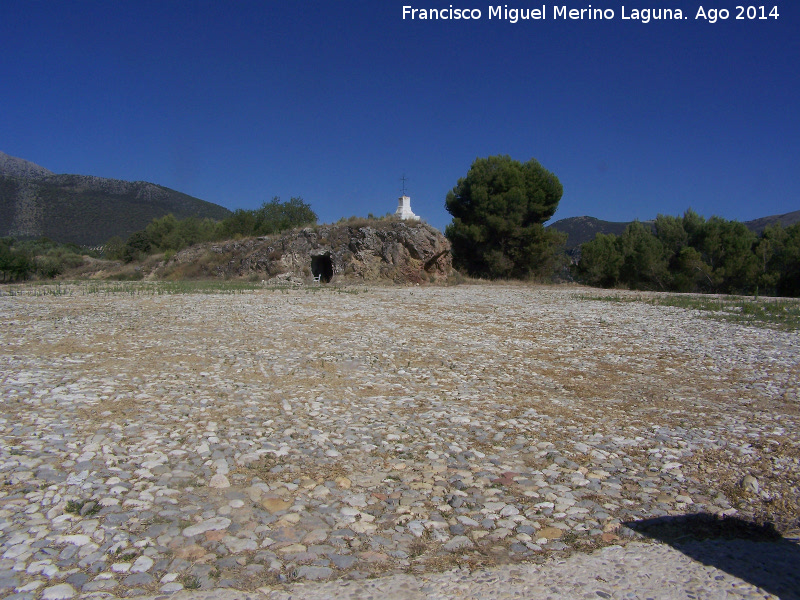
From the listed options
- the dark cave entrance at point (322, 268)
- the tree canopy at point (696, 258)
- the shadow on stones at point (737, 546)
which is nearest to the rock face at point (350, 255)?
the dark cave entrance at point (322, 268)

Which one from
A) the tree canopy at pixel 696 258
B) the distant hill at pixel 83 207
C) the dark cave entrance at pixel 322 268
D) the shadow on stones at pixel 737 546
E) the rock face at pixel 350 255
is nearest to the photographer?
the shadow on stones at pixel 737 546

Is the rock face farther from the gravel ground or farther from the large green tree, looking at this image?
the gravel ground

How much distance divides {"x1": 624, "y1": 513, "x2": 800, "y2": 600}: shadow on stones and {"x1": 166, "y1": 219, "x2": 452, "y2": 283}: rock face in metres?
30.3

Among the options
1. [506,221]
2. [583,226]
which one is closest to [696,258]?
[506,221]

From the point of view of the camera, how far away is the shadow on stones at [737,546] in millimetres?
3316

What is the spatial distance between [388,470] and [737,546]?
2.67 metres

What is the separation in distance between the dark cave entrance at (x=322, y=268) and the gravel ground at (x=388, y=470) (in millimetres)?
26573

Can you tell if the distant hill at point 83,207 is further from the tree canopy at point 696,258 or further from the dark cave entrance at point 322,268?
the tree canopy at point 696,258

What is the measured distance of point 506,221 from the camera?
3994 cm

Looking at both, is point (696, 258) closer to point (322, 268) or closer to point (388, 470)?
point (322, 268)

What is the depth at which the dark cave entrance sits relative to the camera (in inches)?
1448

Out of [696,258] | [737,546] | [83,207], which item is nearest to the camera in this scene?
[737,546]

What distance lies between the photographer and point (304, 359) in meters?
9.38

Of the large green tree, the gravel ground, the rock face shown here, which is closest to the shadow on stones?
the gravel ground
